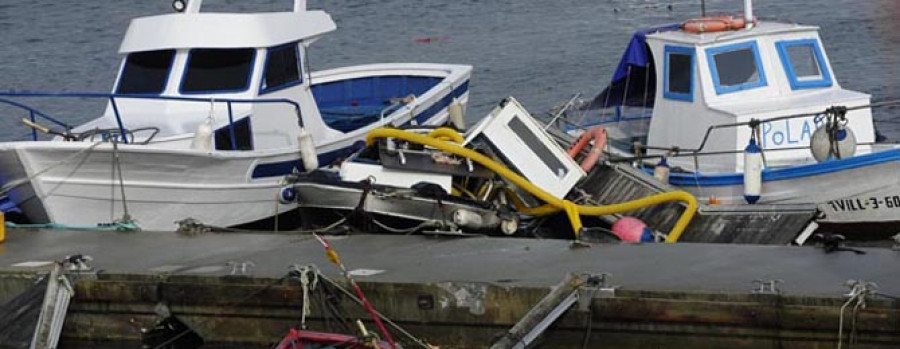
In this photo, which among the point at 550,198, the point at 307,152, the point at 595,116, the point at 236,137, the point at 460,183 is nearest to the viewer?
the point at 550,198

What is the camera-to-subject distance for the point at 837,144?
51.2 feet

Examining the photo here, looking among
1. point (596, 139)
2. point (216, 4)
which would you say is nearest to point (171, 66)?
point (596, 139)

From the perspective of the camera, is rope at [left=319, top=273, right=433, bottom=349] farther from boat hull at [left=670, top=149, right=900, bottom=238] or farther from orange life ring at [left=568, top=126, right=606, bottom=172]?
boat hull at [left=670, top=149, right=900, bottom=238]

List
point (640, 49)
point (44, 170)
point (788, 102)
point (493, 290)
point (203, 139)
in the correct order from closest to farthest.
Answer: point (493, 290) < point (44, 170) < point (203, 139) < point (788, 102) < point (640, 49)

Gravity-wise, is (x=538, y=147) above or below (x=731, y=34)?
below

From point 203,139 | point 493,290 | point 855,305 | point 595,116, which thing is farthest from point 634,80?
point 855,305

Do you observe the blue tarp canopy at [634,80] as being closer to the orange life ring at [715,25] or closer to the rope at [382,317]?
the orange life ring at [715,25]

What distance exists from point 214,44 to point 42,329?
256 inches

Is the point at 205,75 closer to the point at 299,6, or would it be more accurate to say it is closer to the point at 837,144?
the point at 299,6

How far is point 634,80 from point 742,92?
2.52m

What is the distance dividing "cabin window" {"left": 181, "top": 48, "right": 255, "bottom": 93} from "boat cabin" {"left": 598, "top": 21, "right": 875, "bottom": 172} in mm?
4494

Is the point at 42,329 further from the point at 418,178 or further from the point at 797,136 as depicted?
the point at 797,136

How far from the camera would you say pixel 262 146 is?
17438 mm

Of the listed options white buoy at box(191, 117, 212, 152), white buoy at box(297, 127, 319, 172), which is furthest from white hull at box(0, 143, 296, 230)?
white buoy at box(297, 127, 319, 172)
